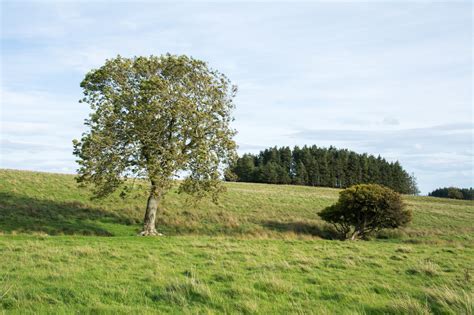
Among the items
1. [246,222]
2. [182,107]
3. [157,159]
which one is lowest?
[246,222]

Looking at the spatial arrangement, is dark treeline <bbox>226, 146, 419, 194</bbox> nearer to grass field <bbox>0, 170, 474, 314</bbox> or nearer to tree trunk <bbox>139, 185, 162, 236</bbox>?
tree trunk <bbox>139, 185, 162, 236</bbox>

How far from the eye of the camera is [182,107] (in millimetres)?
29297

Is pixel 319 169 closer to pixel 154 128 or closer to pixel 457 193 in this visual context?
pixel 457 193

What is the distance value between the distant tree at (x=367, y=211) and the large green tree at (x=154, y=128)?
12731 mm

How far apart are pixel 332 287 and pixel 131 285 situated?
5939 millimetres

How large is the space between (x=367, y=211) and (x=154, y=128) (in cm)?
2085

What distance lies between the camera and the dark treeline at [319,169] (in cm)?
12100

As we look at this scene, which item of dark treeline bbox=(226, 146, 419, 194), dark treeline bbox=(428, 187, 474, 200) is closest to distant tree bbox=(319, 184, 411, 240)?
dark treeline bbox=(226, 146, 419, 194)

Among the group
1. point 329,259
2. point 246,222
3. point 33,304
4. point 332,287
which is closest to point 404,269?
point 329,259

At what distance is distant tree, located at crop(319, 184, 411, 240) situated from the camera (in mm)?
37406

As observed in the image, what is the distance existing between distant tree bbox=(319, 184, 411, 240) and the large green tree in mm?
12731

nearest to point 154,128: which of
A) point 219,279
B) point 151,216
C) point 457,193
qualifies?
point 151,216

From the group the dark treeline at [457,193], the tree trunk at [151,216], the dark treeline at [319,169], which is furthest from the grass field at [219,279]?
the dark treeline at [457,193]

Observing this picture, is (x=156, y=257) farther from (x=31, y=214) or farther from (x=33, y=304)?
(x=31, y=214)
